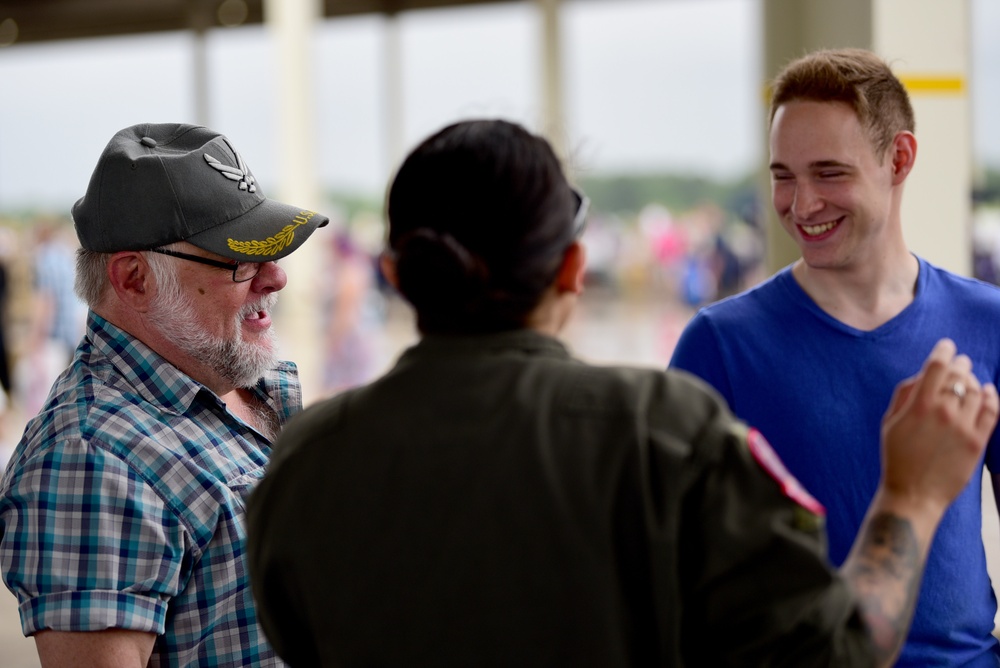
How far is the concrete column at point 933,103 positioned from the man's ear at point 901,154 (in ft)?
8.52

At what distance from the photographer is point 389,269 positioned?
1.17 meters

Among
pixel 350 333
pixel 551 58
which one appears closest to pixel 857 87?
pixel 350 333

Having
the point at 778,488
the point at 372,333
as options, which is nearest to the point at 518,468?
the point at 778,488

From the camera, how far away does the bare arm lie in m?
1.57

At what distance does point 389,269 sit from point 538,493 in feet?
0.98

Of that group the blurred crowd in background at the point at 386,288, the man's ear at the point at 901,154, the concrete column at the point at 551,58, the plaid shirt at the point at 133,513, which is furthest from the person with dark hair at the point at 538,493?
the concrete column at the point at 551,58

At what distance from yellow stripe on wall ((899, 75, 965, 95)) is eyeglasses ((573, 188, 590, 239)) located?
372 centimetres

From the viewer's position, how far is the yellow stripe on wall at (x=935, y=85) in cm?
447

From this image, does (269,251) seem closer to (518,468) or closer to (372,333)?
(518,468)

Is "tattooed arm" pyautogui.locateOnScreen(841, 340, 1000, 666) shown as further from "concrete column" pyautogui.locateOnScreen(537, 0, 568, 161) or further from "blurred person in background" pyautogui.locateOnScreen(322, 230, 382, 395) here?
"concrete column" pyautogui.locateOnScreen(537, 0, 568, 161)

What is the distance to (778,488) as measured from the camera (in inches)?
41.4

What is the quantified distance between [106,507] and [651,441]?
3.08 ft

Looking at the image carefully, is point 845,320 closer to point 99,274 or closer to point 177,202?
point 177,202

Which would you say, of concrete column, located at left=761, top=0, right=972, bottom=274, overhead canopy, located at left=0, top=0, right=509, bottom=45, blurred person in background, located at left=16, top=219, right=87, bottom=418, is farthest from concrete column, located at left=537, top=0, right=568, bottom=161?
concrete column, located at left=761, top=0, right=972, bottom=274
